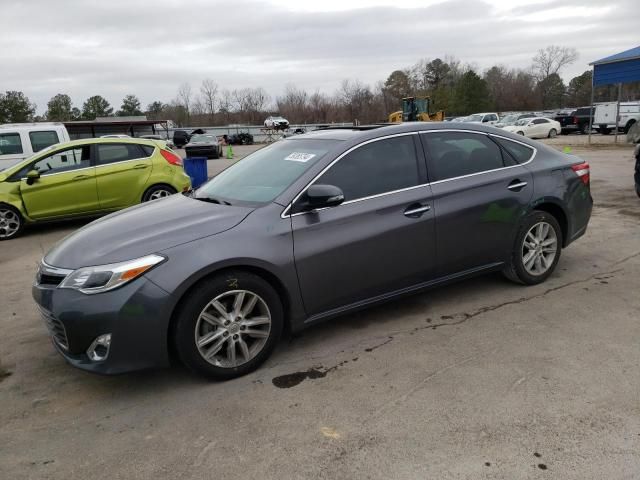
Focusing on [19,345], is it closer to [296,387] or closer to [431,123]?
[296,387]

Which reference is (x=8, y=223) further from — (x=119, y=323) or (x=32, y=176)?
(x=119, y=323)

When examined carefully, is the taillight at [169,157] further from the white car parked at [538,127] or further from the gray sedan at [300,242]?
the white car parked at [538,127]

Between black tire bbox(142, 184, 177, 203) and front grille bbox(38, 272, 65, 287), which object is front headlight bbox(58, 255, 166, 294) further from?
black tire bbox(142, 184, 177, 203)

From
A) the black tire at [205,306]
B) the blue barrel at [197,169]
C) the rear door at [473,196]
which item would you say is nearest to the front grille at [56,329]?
the black tire at [205,306]

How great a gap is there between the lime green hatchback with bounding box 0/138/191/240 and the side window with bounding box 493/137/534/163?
5503 mm

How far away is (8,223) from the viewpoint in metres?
8.50

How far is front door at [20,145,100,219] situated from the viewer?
8.50 m

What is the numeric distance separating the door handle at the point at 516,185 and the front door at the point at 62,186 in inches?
277

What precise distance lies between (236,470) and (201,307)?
1008mm

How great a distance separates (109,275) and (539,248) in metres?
3.71

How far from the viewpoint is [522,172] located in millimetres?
4555

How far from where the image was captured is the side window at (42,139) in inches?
452

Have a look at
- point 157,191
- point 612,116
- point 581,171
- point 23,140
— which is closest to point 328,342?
point 581,171

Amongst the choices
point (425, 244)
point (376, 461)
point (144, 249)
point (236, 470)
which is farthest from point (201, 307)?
point (425, 244)
